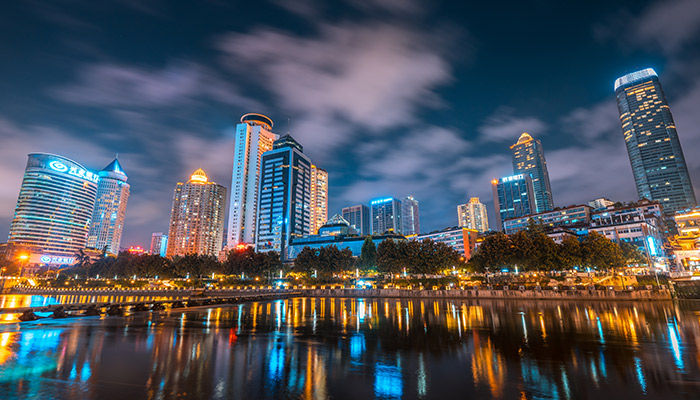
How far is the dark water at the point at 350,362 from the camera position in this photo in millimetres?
13320

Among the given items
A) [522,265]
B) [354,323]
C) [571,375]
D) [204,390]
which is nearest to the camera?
[204,390]

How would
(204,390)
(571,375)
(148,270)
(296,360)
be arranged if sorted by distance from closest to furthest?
(204,390) < (571,375) < (296,360) < (148,270)

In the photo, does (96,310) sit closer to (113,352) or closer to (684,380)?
(113,352)

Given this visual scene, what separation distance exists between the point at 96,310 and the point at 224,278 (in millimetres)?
104551

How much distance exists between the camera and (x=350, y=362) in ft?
59.2

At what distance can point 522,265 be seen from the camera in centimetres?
9225

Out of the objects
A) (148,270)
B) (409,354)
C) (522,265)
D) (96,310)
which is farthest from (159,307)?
(148,270)

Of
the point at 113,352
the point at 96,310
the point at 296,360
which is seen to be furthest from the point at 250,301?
the point at 296,360

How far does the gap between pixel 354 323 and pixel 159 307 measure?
1312 inches

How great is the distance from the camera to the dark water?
524 inches

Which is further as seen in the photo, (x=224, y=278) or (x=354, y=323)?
(x=224, y=278)

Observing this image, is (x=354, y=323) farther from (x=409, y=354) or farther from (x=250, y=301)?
(x=250, y=301)

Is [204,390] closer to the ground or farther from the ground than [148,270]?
closer to the ground

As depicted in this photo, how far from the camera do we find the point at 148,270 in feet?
445
